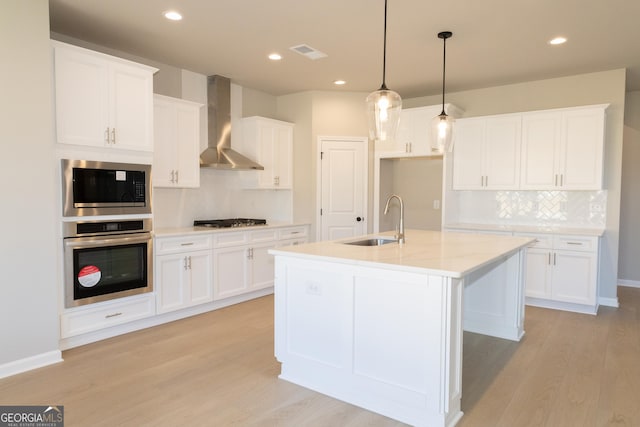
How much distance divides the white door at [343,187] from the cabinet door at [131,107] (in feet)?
8.35

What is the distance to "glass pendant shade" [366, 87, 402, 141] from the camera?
105 inches

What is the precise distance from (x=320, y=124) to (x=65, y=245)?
3.50 meters

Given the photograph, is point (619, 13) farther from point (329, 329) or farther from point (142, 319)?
point (142, 319)

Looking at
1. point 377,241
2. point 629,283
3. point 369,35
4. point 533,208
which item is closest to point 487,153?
point 533,208

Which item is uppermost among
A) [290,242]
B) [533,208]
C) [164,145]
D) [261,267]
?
[164,145]

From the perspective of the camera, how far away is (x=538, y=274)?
4.56 meters

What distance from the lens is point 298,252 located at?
2631 mm

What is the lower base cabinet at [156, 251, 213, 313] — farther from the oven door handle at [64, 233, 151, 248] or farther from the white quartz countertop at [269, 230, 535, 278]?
the white quartz countertop at [269, 230, 535, 278]

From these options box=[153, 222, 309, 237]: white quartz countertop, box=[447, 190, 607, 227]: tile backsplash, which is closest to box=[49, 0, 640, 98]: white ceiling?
box=[447, 190, 607, 227]: tile backsplash

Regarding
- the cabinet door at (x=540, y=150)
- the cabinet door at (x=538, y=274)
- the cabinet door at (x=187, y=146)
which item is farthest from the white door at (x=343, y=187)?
the cabinet door at (x=538, y=274)

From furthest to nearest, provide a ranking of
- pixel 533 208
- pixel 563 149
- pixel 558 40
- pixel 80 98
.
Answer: pixel 533 208
pixel 563 149
pixel 558 40
pixel 80 98

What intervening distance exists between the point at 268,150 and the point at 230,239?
4.82 feet

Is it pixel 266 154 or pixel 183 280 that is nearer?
pixel 183 280

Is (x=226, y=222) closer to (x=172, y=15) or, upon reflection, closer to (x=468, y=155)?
(x=172, y=15)
